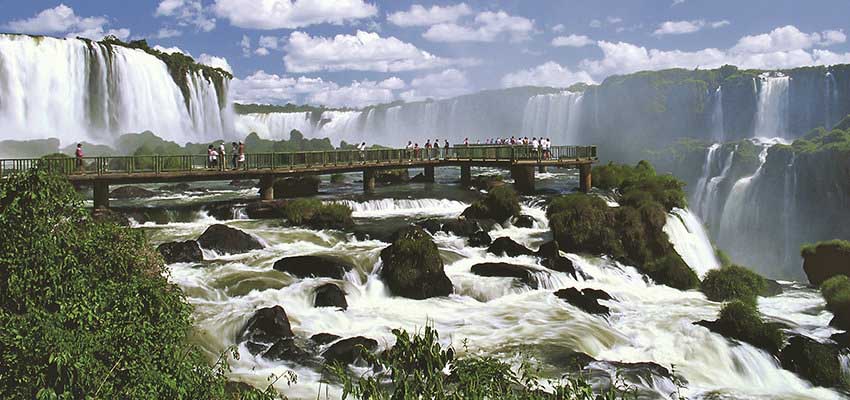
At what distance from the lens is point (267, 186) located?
33.6 meters

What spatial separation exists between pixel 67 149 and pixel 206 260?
38.6 metres

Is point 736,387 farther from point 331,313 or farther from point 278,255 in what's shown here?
point 278,255

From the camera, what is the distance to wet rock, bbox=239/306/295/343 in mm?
15461

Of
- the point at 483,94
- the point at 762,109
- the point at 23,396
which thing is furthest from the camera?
the point at 483,94

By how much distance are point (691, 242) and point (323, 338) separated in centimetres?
1904

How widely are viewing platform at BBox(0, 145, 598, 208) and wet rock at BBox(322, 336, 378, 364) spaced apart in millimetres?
17915

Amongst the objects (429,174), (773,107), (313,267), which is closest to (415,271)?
(313,267)

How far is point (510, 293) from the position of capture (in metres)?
20.0

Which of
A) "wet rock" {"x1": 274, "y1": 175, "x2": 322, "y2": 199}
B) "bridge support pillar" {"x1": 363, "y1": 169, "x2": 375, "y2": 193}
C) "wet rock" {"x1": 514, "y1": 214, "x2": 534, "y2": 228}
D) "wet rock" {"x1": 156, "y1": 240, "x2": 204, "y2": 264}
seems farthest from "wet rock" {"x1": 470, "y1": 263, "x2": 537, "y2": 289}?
"bridge support pillar" {"x1": 363, "y1": 169, "x2": 375, "y2": 193}

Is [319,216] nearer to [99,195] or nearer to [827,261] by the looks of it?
[99,195]

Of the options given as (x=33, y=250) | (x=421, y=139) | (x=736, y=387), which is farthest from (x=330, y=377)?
(x=421, y=139)

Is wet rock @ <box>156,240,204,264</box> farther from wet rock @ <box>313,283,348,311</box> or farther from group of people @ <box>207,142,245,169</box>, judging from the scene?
group of people @ <box>207,142,245,169</box>

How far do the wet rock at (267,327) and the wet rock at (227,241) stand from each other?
23.6ft

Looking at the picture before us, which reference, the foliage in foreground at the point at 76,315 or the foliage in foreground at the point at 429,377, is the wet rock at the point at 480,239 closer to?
the foliage in foreground at the point at 76,315
